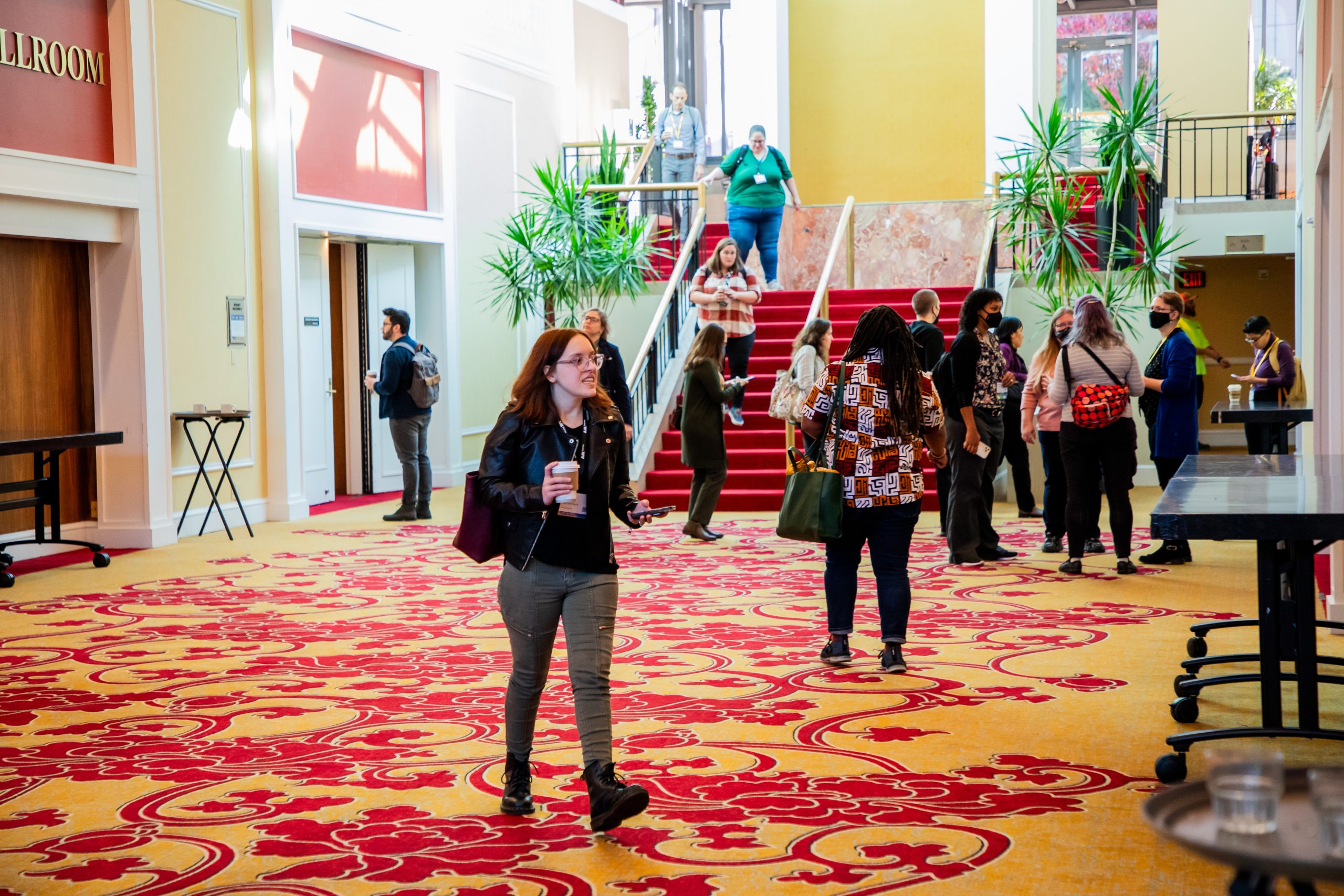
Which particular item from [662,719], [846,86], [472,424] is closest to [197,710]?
[662,719]

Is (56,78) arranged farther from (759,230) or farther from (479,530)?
(479,530)

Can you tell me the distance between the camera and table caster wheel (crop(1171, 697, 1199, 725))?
4238 mm

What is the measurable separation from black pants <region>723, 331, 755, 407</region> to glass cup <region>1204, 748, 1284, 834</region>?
9954mm

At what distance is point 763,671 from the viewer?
5234 mm

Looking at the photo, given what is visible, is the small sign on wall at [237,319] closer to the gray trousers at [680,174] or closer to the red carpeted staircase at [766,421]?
the red carpeted staircase at [766,421]

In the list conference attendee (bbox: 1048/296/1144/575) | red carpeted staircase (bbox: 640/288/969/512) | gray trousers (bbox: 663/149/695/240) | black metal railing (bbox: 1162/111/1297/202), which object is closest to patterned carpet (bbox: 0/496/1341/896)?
conference attendee (bbox: 1048/296/1144/575)

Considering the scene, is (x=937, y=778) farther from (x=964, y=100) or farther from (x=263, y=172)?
(x=964, y=100)

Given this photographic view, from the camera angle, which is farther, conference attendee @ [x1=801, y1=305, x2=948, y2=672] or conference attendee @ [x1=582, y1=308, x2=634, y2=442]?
conference attendee @ [x1=582, y1=308, x2=634, y2=442]

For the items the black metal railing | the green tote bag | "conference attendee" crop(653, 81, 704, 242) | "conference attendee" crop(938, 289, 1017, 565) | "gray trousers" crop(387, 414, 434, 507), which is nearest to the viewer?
the green tote bag

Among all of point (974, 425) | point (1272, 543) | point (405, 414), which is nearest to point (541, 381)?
point (1272, 543)

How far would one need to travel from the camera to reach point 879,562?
16.9 ft

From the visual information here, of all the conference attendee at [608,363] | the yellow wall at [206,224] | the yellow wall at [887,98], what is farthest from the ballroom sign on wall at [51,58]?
the yellow wall at [887,98]

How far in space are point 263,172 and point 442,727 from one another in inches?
293

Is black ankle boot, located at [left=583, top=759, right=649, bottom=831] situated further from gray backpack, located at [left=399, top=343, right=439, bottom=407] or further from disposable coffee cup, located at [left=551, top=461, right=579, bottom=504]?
gray backpack, located at [left=399, top=343, right=439, bottom=407]
